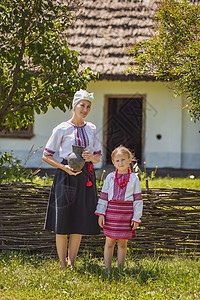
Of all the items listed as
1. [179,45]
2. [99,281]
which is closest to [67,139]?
[99,281]

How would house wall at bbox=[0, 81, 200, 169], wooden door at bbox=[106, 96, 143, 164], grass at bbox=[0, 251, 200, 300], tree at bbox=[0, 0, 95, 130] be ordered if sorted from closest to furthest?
grass at bbox=[0, 251, 200, 300], tree at bbox=[0, 0, 95, 130], house wall at bbox=[0, 81, 200, 169], wooden door at bbox=[106, 96, 143, 164]

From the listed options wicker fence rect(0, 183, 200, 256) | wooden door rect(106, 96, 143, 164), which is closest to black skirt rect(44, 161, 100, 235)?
wicker fence rect(0, 183, 200, 256)

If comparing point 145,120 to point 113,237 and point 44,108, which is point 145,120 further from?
point 113,237

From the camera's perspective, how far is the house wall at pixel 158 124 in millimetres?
9289

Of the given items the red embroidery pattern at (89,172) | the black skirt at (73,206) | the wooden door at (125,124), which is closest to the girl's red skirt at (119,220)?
the black skirt at (73,206)

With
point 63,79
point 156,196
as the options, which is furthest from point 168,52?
point 156,196

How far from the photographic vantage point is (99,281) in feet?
11.0

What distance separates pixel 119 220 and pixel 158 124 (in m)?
6.10

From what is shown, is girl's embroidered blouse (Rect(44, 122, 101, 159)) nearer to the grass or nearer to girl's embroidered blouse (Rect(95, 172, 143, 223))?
girl's embroidered blouse (Rect(95, 172, 143, 223))

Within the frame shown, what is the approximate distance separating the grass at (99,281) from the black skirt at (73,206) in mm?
348

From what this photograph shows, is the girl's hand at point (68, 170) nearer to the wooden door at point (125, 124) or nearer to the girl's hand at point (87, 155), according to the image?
the girl's hand at point (87, 155)

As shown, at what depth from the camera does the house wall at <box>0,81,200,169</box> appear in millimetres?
9289

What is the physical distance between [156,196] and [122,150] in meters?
0.83

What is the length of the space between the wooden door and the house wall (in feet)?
1.29
